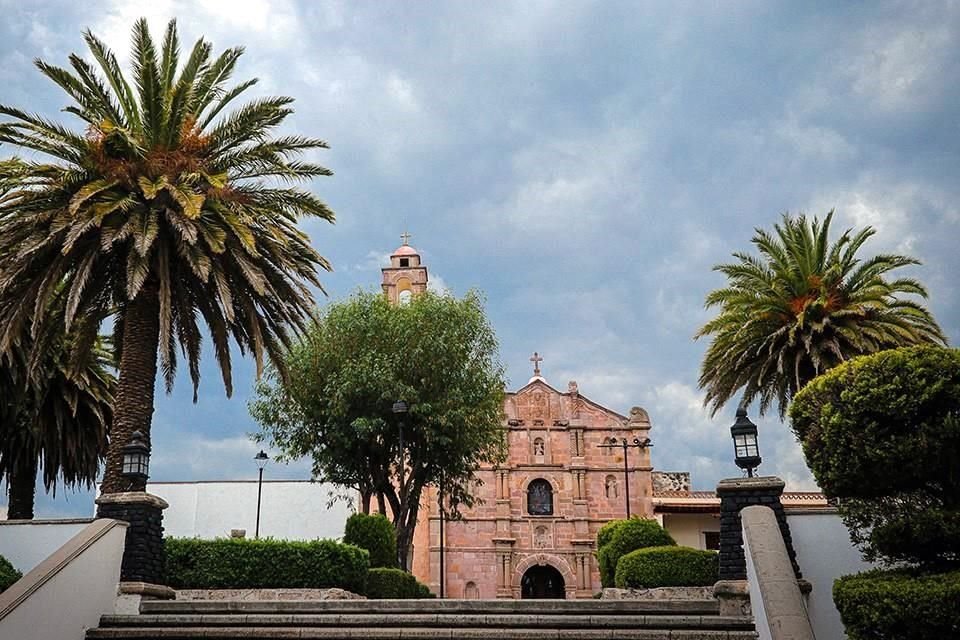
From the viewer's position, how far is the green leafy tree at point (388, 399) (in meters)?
22.5

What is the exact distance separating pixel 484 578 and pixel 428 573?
2.42 m

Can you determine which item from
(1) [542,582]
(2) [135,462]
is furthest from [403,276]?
(2) [135,462]

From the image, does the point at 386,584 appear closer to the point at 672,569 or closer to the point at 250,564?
the point at 250,564

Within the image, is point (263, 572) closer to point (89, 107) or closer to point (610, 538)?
point (89, 107)

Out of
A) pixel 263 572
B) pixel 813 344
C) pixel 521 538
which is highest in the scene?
pixel 813 344

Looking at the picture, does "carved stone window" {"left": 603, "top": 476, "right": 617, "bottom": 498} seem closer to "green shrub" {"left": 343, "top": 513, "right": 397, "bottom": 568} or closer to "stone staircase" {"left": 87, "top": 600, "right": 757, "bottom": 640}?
"green shrub" {"left": 343, "top": 513, "right": 397, "bottom": 568}

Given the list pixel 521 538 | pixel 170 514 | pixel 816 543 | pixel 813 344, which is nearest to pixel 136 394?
pixel 816 543

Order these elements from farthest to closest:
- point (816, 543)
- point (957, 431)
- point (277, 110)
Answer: point (277, 110) < point (816, 543) < point (957, 431)

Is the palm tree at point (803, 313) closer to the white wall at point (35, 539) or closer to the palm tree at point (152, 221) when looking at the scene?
the palm tree at point (152, 221)

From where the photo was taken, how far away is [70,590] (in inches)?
399

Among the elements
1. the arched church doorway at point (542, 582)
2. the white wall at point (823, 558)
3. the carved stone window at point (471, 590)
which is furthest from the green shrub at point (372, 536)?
the arched church doorway at point (542, 582)

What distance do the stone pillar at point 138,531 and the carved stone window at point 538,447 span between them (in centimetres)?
2669

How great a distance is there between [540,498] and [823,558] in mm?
27862

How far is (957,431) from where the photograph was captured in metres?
7.57
